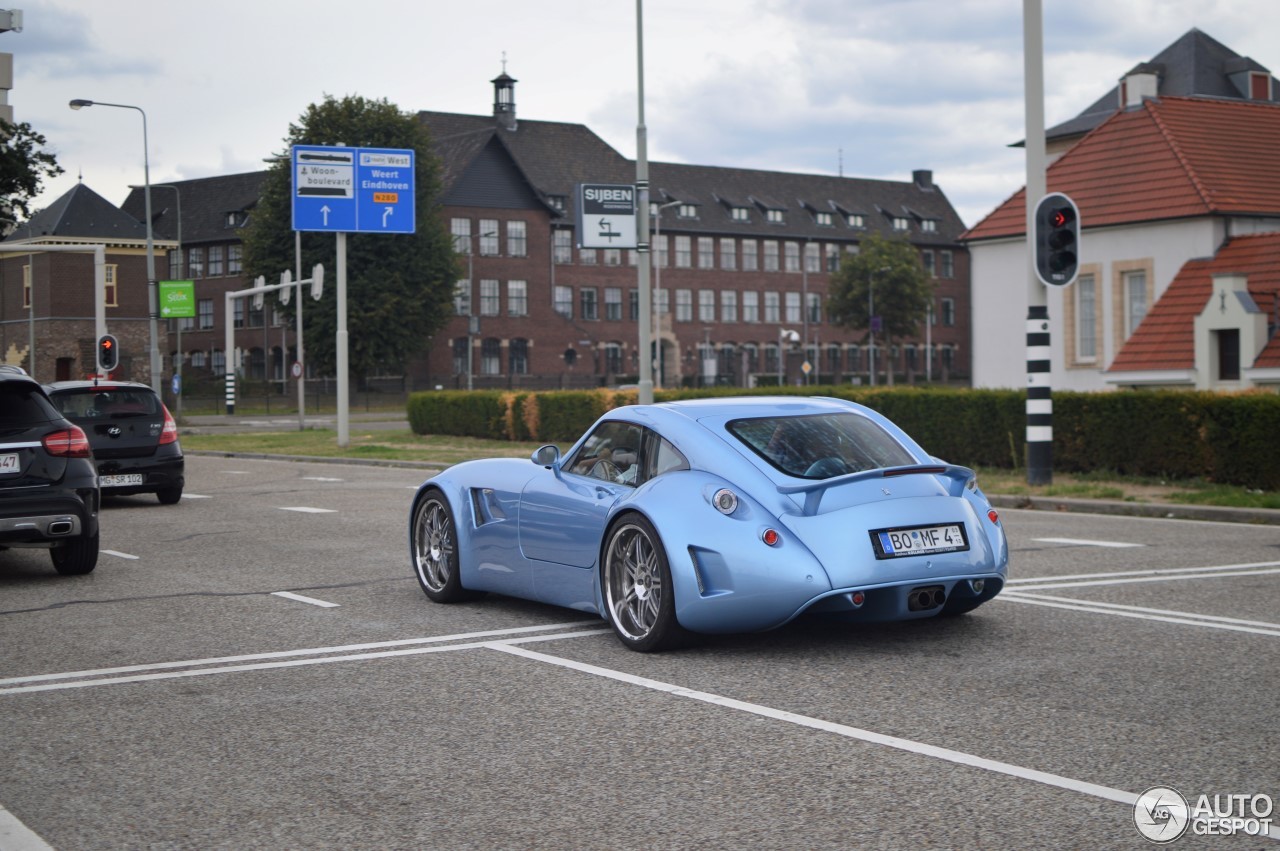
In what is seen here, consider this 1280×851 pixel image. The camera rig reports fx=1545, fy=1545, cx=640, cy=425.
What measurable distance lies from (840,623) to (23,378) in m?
6.93

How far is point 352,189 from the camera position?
3700 centimetres

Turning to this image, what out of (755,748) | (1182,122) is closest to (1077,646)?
(755,748)

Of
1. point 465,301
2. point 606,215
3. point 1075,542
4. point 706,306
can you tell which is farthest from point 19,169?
point 706,306

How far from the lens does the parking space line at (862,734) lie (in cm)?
Answer: 521

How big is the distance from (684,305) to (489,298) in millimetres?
15507

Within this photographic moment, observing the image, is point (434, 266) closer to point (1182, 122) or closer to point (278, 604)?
point (1182, 122)

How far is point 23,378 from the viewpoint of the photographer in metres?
12.1

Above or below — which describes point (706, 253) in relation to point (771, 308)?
above

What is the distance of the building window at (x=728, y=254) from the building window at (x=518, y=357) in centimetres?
1767

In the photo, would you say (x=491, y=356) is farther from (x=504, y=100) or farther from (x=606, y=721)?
(x=606, y=721)

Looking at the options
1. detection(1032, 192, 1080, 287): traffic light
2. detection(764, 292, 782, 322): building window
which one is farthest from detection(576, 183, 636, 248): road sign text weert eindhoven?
detection(764, 292, 782, 322): building window

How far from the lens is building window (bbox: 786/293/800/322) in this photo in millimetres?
111375

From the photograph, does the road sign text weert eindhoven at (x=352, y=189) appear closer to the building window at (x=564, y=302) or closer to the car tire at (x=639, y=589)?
the car tire at (x=639, y=589)

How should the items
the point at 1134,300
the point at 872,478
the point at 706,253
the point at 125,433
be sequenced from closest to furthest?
the point at 872,478
the point at 125,433
the point at 1134,300
the point at 706,253
